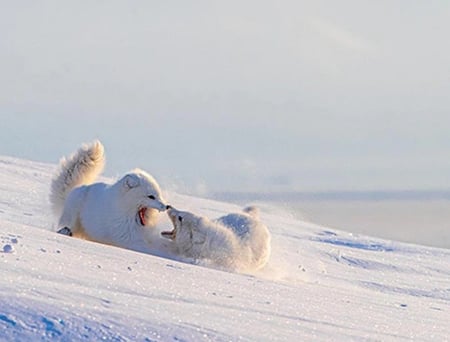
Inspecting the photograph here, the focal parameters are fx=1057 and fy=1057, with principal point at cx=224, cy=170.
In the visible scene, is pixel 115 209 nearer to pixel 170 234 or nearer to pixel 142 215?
pixel 142 215

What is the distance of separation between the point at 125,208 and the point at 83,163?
1002 mm

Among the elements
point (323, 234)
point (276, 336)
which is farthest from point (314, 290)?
point (323, 234)

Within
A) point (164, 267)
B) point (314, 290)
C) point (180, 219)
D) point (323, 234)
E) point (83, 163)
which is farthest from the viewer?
point (323, 234)

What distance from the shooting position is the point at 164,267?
5.99m

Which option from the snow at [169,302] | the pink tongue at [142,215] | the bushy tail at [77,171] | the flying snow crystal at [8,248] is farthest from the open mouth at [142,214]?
the flying snow crystal at [8,248]

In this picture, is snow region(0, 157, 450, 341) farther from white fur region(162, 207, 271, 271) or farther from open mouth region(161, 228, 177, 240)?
open mouth region(161, 228, 177, 240)

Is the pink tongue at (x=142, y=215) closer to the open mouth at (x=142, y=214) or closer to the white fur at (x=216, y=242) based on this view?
the open mouth at (x=142, y=214)

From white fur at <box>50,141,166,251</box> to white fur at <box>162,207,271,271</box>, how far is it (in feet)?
0.70

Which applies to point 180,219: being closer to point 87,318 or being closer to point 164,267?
point 164,267

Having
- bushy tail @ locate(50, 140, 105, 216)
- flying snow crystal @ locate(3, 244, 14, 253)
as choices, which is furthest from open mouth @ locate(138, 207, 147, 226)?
flying snow crystal @ locate(3, 244, 14, 253)

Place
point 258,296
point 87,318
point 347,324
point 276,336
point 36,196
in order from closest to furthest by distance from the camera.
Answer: point 87,318 < point 276,336 < point 347,324 < point 258,296 < point 36,196

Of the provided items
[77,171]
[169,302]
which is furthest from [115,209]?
[169,302]

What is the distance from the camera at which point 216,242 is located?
314 inches

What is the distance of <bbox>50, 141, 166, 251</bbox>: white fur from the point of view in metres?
8.15
